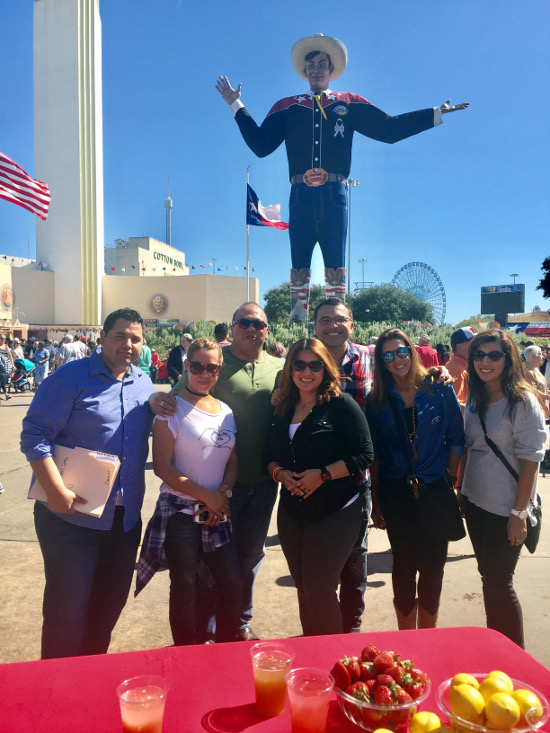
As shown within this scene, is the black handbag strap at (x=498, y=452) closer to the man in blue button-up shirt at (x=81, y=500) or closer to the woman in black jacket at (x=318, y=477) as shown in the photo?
the woman in black jacket at (x=318, y=477)

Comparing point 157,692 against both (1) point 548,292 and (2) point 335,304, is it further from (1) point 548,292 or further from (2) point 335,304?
(1) point 548,292

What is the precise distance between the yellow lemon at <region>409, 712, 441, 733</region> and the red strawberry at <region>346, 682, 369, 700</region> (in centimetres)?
12

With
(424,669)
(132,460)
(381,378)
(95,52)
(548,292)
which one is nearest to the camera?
(424,669)

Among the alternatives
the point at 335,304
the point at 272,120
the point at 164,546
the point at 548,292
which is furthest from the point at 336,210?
the point at 548,292

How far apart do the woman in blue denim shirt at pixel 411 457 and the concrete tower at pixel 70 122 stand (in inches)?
1343

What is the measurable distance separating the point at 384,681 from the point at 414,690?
77 mm

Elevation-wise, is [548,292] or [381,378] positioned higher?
[548,292]

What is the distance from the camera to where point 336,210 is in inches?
340

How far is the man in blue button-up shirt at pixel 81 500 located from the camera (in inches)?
88.9

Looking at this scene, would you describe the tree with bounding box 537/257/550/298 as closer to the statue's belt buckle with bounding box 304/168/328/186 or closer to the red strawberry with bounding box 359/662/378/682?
the statue's belt buckle with bounding box 304/168/328/186

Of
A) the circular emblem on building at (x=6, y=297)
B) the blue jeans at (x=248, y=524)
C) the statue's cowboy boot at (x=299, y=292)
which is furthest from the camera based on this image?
the circular emblem on building at (x=6, y=297)

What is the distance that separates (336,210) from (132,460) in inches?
280

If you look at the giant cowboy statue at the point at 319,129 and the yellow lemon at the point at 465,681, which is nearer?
the yellow lemon at the point at 465,681

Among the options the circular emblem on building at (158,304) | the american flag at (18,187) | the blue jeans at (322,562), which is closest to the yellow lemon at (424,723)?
the blue jeans at (322,562)
